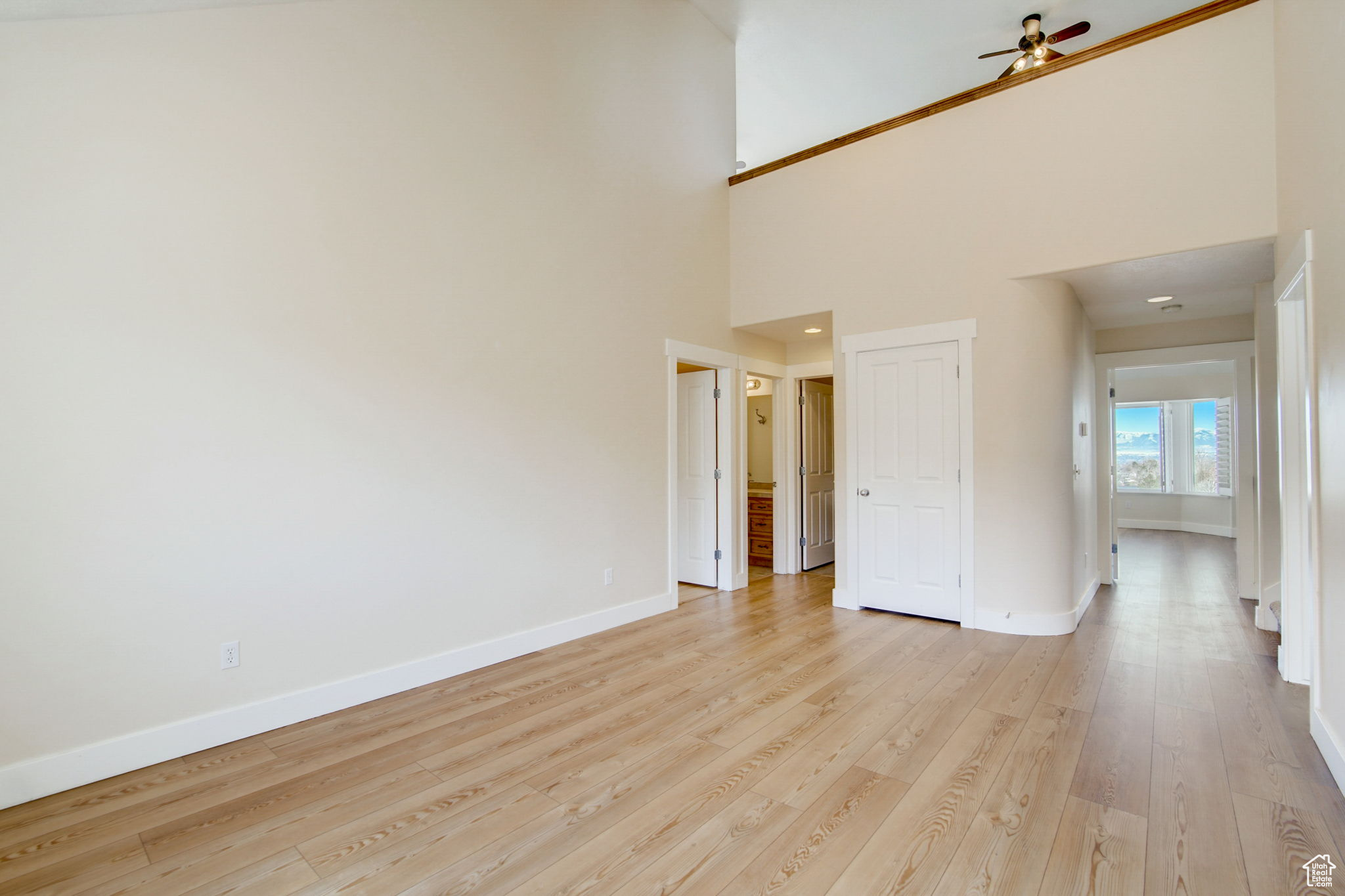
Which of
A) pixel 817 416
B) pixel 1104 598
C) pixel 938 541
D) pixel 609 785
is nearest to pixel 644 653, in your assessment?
pixel 609 785

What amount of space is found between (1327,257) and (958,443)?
2169mm

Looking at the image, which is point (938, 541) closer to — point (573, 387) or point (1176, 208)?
point (1176, 208)

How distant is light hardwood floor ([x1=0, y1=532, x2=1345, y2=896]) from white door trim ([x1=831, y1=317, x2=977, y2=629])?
0.84 metres

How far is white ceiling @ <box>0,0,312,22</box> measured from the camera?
2.23 m

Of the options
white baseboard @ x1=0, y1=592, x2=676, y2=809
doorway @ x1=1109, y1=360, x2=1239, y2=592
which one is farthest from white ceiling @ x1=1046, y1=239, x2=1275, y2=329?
doorway @ x1=1109, y1=360, x2=1239, y2=592

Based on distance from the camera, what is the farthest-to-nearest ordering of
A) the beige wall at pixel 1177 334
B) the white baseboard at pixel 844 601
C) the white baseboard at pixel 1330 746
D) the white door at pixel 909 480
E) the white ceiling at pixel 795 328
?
1. the beige wall at pixel 1177 334
2. the white ceiling at pixel 795 328
3. the white baseboard at pixel 844 601
4. the white door at pixel 909 480
5. the white baseboard at pixel 1330 746

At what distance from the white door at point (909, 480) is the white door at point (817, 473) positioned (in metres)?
1.28

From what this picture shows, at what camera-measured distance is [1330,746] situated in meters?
2.32

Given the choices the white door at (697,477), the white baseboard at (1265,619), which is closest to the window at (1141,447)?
the white baseboard at (1265,619)

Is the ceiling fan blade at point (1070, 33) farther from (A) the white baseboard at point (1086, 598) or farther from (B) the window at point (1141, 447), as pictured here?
(B) the window at point (1141, 447)

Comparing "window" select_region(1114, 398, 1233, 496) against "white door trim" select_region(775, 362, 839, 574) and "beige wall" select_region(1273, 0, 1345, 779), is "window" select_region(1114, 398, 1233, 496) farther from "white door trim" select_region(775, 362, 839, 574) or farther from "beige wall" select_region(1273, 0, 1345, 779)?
"beige wall" select_region(1273, 0, 1345, 779)

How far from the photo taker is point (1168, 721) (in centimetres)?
279

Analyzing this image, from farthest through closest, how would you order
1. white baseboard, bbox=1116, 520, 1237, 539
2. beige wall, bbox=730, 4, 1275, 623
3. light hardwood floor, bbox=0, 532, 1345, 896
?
white baseboard, bbox=1116, 520, 1237, 539, beige wall, bbox=730, 4, 1275, 623, light hardwood floor, bbox=0, 532, 1345, 896

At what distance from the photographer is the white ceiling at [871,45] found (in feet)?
18.0
